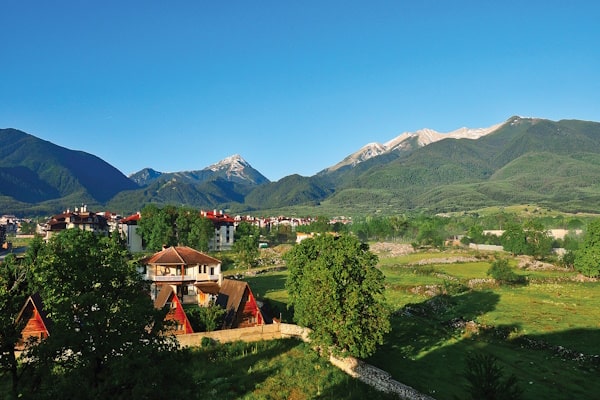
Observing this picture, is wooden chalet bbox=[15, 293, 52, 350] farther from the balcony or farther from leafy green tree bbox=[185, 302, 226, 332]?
the balcony

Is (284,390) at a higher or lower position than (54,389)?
lower

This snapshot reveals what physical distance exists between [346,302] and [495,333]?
23.4 m

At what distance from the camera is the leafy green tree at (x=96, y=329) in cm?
1741

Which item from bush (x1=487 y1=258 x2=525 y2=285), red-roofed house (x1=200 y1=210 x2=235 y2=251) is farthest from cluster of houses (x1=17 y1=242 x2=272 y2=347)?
Result: red-roofed house (x1=200 y1=210 x2=235 y2=251)

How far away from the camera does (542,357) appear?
132 ft

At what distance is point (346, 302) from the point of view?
34.9m

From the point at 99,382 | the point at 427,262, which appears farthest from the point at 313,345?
the point at 427,262

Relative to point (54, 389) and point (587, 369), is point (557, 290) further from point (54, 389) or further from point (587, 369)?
point (54, 389)

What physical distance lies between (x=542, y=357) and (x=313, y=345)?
70.5 feet

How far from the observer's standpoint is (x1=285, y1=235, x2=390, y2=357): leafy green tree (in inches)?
1345

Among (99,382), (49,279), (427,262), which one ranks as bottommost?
(427,262)

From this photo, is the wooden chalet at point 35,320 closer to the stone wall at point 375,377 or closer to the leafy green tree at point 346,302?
the leafy green tree at point 346,302

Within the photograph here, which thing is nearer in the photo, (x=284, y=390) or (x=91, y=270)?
(x=91, y=270)

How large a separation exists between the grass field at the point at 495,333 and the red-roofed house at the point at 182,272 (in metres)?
10.4
